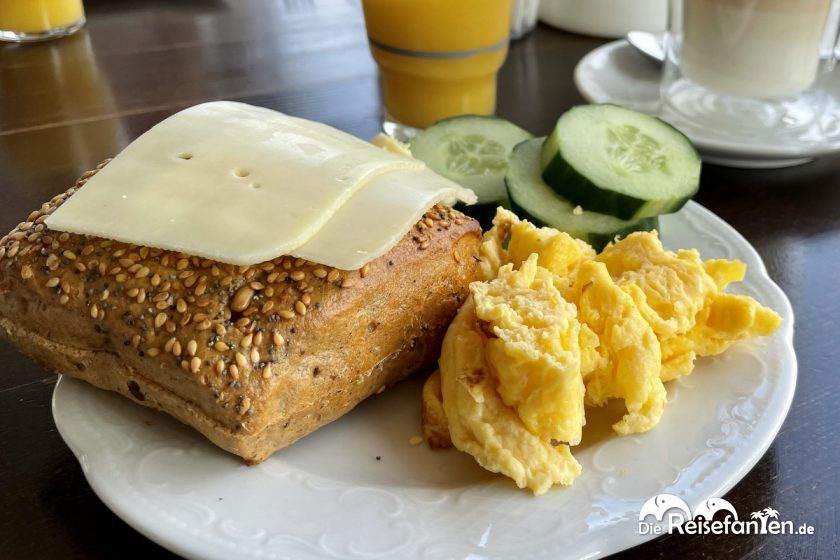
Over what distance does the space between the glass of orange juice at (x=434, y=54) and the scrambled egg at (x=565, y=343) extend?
3.39 feet

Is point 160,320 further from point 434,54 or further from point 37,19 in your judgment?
point 37,19

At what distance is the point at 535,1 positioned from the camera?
12.2 ft

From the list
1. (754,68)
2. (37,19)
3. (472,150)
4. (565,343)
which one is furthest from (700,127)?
(37,19)

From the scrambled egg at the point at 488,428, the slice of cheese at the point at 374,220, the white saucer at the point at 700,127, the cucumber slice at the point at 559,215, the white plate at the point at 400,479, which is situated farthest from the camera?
the white saucer at the point at 700,127

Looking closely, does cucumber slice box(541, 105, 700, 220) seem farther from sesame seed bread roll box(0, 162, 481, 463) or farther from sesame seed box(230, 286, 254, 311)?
sesame seed box(230, 286, 254, 311)

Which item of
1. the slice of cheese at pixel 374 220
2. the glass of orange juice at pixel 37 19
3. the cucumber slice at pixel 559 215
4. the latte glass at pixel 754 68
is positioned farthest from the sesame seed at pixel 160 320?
the glass of orange juice at pixel 37 19

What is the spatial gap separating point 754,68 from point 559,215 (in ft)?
3.51

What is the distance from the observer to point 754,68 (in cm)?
261

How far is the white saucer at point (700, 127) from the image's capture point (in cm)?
248

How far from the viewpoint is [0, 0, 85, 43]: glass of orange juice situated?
3623 millimetres

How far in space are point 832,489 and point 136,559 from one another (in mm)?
1228

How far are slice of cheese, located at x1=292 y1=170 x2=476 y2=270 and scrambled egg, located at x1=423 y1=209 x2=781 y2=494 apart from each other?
0.19m

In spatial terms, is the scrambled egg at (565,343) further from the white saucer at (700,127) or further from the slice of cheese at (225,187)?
the white saucer at (700,127)

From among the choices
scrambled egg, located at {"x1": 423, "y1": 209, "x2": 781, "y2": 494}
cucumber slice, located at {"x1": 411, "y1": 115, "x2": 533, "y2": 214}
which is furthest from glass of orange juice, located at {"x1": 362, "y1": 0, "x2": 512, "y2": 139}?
scrambled egg, located at {"x1": 423, "y1": 209, "x2": 781, "y2": 494}
